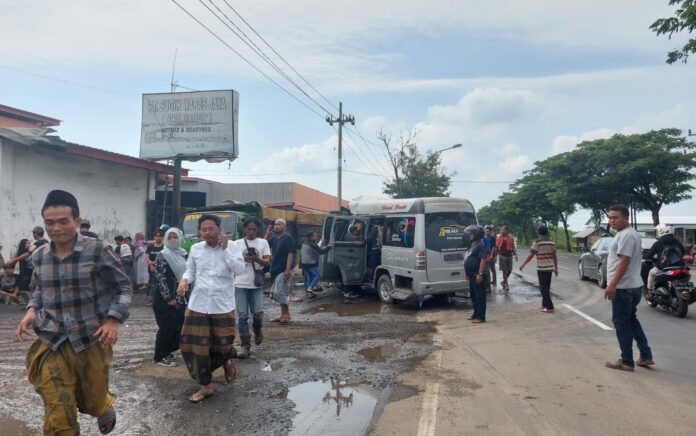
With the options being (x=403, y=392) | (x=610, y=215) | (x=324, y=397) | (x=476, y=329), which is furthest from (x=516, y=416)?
(x=476, y=329)

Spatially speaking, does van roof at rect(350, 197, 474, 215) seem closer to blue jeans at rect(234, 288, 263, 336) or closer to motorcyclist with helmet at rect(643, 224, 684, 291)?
motorcyclist with helmet at rect(643, 224, 684, 291)

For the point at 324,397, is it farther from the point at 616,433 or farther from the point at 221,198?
the point at 221,198

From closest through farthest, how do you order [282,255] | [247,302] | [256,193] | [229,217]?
[247,302]
[282,255]
[229,217]
[256,193]

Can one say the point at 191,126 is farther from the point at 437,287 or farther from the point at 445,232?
the point at 437,287

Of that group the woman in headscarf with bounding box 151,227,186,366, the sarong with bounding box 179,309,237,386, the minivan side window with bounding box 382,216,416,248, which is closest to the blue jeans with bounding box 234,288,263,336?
the woman in headscarf with bounding box 151,227,186,366

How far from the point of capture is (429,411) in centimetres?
465

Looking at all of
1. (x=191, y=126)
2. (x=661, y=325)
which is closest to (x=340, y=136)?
(x=191, y=126)

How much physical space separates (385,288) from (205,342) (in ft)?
22.8

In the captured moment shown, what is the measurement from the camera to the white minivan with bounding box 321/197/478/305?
34.0 ft

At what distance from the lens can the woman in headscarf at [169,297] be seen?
19.3 feet

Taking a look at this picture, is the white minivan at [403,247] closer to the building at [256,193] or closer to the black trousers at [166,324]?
the black trousers at [166,324]

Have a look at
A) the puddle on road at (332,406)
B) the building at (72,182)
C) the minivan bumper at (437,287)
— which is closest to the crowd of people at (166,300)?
the puddle on road at (332,406)

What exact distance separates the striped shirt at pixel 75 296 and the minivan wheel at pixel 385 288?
26.5ft

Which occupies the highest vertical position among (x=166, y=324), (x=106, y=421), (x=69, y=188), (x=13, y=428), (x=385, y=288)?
(x=69, y=188)
